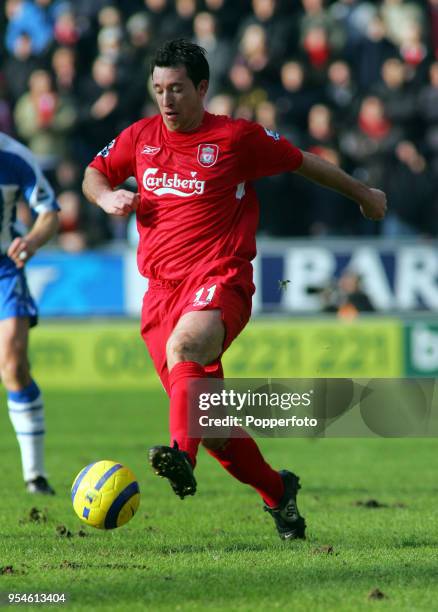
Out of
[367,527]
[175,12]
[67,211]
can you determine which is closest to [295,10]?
[175,12]

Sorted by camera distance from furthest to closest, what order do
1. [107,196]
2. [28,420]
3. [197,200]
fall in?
[28,420]
[197,200]
[107,196]

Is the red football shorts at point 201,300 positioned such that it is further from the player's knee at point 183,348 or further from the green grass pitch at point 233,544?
the green grass pitch at point 233,544

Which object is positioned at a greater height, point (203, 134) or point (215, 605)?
point (203, 134)

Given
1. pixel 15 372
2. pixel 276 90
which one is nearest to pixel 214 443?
pixel 15 372

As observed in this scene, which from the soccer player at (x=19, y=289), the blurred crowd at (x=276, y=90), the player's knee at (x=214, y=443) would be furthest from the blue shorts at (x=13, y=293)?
the blurred crowd at (x=276, y=90)

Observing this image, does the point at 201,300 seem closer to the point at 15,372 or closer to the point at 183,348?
the point at 183,348

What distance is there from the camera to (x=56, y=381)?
1605 centimetres

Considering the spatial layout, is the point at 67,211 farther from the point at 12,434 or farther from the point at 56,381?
the point at 12,434

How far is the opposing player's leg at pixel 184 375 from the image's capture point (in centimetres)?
518

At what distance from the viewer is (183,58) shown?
609cm

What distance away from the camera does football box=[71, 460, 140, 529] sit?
5.97m

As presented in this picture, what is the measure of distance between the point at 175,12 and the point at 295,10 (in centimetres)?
173

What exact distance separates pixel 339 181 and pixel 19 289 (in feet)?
9.41

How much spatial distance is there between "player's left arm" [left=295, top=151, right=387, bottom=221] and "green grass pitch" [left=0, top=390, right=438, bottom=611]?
1.76m
